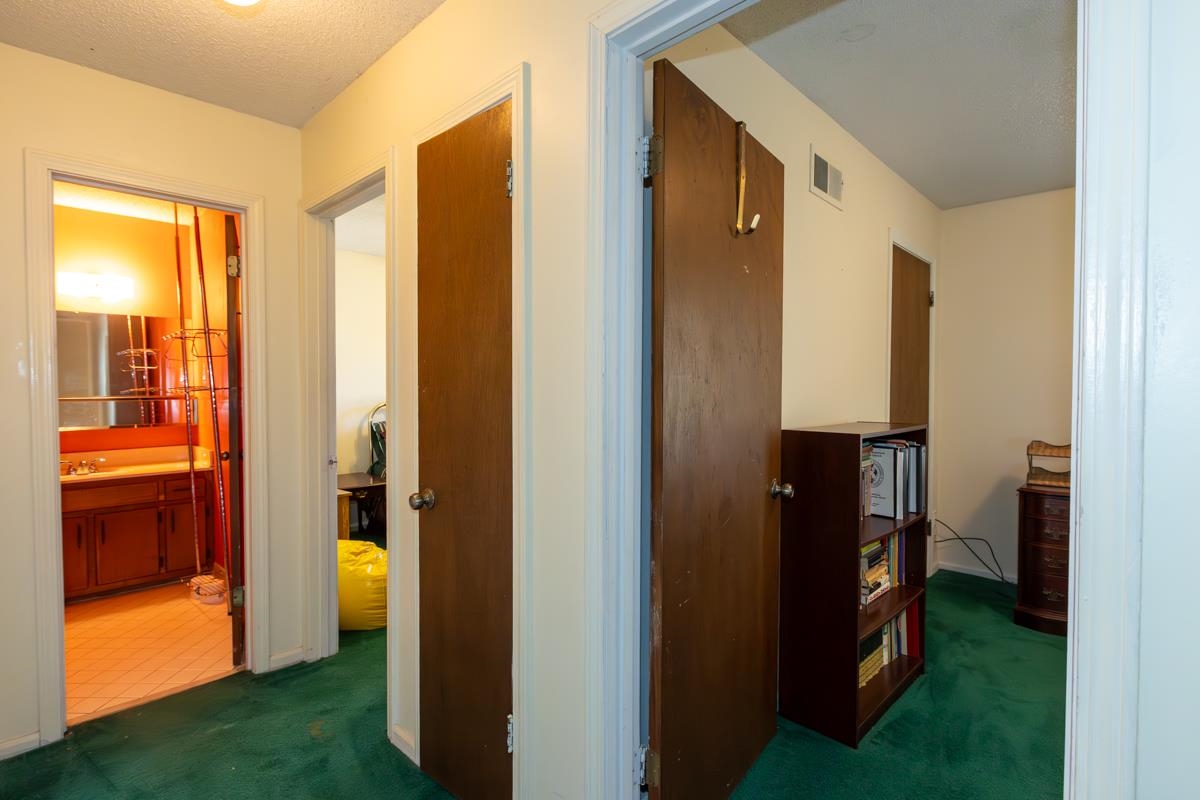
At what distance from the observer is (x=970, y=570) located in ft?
13.2

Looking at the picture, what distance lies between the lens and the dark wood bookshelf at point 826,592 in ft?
6.72

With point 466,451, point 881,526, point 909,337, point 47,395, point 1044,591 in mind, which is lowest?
point 1044,591

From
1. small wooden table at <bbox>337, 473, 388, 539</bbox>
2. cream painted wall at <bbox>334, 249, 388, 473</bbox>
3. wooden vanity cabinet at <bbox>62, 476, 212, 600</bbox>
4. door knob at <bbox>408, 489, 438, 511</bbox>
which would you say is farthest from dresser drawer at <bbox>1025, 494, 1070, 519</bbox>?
wooden vanity cabinet at <bbox>62, 476, 212, 600</bbox>

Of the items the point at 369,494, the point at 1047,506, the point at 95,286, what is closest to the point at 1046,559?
the point at 1047,506

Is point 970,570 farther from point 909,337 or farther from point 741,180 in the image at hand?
point 741,180

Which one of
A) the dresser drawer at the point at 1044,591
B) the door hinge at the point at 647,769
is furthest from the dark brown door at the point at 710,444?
the dresser drawer at the point at 1044,591

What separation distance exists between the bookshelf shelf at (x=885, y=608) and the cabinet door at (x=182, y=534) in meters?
4.03

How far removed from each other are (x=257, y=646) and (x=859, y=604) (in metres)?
2.62

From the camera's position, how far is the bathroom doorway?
281 centimetres

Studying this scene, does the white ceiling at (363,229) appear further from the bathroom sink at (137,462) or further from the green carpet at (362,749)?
the green carpet at (362,749)

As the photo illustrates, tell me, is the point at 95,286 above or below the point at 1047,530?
above

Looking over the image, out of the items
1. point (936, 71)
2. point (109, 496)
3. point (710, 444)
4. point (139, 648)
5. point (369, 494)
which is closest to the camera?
point (710, 444)

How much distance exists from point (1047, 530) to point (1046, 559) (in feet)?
0.53

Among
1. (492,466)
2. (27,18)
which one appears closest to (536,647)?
(492,466)
